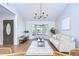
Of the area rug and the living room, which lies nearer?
the area rug

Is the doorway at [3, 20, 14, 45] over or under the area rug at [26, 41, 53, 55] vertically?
over

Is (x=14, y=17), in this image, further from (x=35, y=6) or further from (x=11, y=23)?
(x=35, y=6)

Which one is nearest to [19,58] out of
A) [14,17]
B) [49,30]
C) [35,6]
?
[14,17]

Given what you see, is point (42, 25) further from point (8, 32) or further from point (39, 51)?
point (39, 51)

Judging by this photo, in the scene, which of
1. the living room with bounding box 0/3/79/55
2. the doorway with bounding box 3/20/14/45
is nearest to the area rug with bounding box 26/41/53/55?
the living room with bounding box 0/3/79/55

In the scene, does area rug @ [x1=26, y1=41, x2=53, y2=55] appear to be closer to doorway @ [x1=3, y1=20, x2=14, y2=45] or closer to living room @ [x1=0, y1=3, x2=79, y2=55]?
living room @ [x1=0, y1=3, x2=79, y2=55]

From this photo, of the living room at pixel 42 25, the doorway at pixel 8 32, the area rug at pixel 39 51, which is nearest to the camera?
the area rug at pixel 39 51

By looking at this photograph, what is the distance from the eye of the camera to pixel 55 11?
1003 cm

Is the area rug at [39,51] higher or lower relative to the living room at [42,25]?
lower

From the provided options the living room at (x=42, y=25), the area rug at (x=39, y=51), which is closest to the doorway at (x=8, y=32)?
the living room at (x=42, y=25)

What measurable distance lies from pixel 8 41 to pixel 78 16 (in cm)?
458

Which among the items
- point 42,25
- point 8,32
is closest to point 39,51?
point 8,32

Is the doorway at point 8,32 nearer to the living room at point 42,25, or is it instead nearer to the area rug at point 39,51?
the living room at point 42,25

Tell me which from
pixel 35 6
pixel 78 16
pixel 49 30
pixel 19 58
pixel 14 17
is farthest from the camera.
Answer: pixel 49 30
